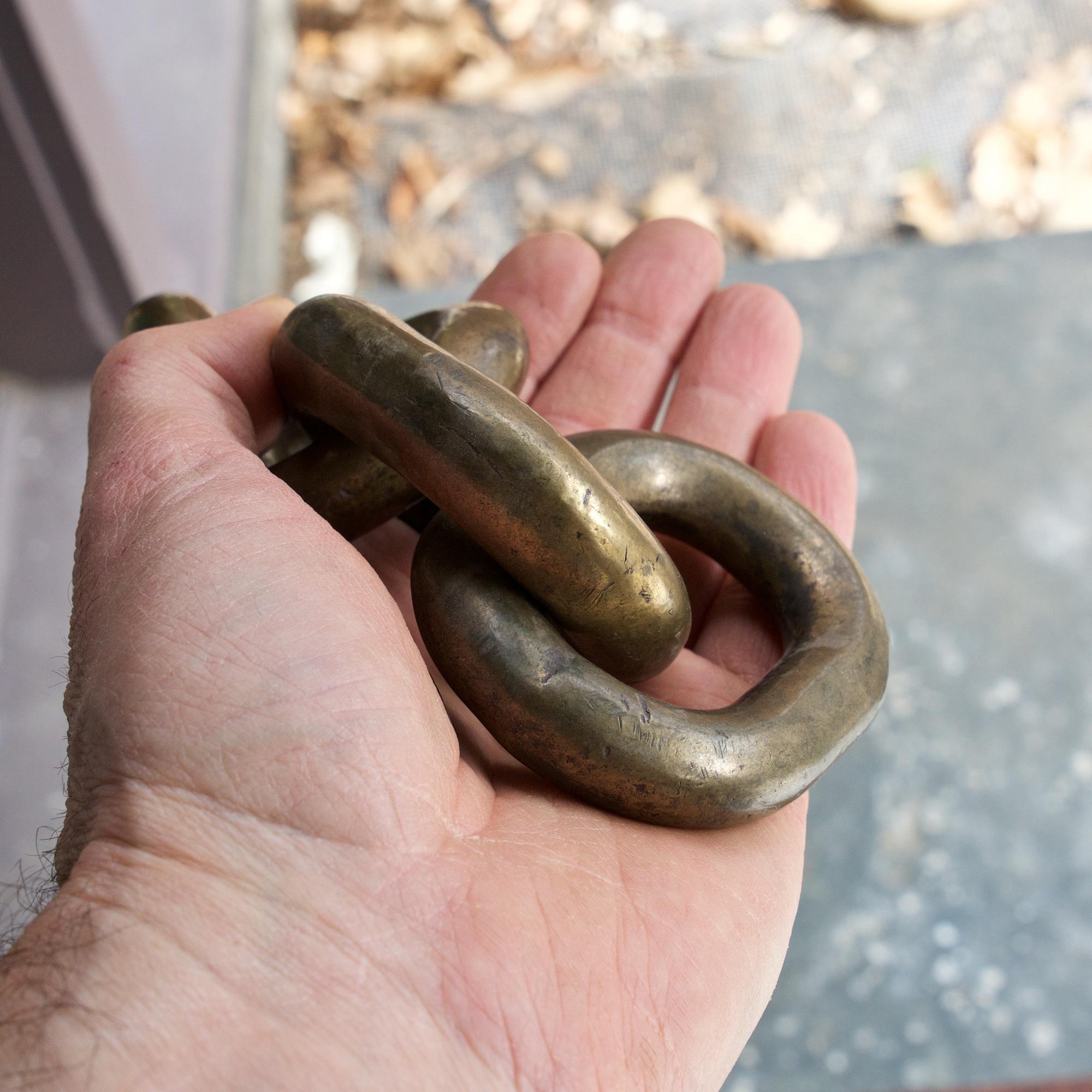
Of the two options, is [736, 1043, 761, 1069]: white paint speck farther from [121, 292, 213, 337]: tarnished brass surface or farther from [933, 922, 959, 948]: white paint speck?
[121, 292, 213, 337]: tarnished brass surface

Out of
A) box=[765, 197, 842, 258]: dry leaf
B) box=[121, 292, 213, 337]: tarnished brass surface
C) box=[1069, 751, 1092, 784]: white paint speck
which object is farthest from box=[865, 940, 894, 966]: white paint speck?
box=[765, 197, 842, 258]: dry leaf

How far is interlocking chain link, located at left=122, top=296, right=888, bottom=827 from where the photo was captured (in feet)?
3.76

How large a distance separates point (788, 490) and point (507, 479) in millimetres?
724

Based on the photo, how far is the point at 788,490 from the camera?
1.73m

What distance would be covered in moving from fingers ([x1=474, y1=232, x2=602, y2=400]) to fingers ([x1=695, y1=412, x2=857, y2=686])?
1.32ft

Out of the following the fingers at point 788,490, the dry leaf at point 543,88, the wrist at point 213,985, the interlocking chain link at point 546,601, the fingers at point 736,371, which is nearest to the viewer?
the wrist at point 213,985

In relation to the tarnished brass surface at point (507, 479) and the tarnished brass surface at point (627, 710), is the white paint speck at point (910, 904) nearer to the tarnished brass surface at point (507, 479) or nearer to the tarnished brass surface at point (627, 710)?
the tarnished brass surface at point (627, 710)

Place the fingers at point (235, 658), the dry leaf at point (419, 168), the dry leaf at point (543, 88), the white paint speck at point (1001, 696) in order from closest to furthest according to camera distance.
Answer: the fingers at point (235, 658) → the white paint speck at point (1001, 696) → the dry leaf at point (419, 168) → the dry leaf at point (543, 88)

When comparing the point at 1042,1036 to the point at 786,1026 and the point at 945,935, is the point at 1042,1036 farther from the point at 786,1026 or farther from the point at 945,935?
the point at 786,1026

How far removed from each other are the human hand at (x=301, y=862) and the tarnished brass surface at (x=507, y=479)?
14cm

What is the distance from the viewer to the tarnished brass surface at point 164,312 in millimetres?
1589

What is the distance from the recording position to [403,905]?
3.36 ft

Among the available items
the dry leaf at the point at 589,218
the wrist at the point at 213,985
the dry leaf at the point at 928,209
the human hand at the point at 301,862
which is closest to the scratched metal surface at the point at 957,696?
the dry leaf at the point at 928,209

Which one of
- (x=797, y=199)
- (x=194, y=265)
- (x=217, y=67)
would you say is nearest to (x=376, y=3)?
(x=217, y=67)
